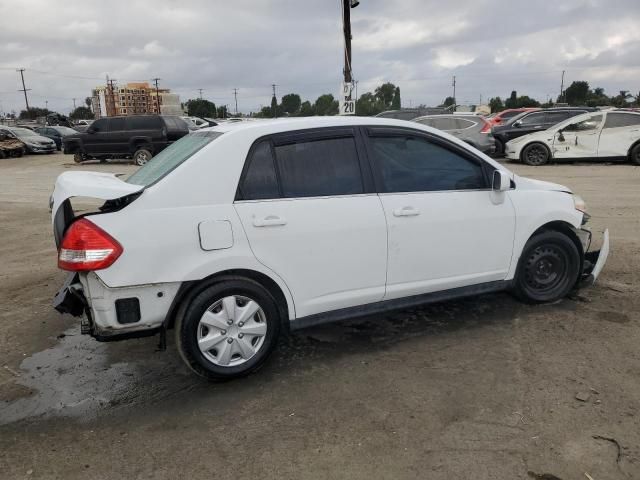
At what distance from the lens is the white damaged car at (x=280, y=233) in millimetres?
3189

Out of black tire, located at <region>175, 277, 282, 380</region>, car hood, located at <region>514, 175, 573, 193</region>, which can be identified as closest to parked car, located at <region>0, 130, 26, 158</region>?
black tire, located at <region>175, 277, 282, 380</region>

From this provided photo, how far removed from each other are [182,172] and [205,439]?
158 cm

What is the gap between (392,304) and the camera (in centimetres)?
393

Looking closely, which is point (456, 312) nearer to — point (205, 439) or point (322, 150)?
point (322, 150)

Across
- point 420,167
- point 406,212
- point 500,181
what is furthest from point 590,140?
point 406,212

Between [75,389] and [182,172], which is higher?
[182,172]

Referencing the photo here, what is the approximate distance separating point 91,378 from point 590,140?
50.1 feet

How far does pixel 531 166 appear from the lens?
15.9m

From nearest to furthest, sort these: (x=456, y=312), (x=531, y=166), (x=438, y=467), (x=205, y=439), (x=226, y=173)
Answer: (x=438, y=467), (x=205, y=439), (x=226, y=173), (x=456, y=312), (x=531, y=166)

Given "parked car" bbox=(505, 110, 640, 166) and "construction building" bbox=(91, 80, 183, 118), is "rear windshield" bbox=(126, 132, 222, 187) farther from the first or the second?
"construction building" bbox=(91, 80, 183, 118)

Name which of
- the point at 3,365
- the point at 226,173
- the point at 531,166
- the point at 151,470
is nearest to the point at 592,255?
the point at 226,173

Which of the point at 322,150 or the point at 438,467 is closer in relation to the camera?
the point at 438,467

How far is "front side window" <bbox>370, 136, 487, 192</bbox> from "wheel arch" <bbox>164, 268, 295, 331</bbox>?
1.07m

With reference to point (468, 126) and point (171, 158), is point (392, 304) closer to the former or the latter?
point (171, 158)
